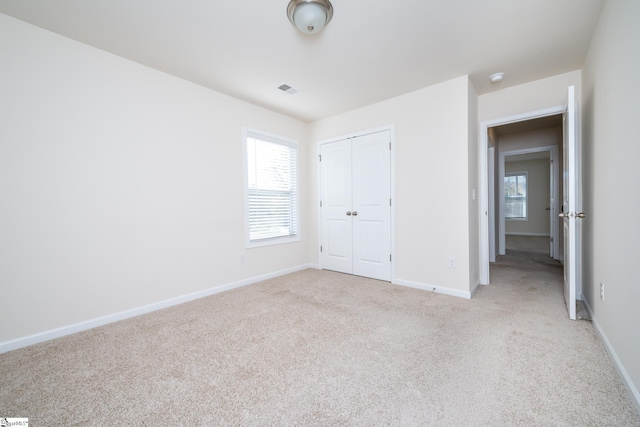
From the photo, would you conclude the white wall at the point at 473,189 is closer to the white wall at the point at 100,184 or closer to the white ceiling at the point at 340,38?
the white ceiling at the point at 340,38

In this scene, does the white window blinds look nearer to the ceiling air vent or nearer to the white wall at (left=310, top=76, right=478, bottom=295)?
the ceiling air vent

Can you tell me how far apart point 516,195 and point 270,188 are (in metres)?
8.98

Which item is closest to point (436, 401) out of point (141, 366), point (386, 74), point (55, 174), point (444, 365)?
point (444, 365)

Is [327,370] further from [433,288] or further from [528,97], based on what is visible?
[528,97]

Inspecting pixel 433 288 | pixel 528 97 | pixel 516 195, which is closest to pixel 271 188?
pixel 433 288

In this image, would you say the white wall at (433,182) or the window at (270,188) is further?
the window at (270,188)

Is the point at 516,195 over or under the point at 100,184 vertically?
over

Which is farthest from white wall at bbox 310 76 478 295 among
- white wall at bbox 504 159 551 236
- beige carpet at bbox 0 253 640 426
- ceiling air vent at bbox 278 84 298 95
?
white wall at bbox 504 159 551 236

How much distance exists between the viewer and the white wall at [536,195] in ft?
26.9

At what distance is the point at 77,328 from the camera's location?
2236 millimetres

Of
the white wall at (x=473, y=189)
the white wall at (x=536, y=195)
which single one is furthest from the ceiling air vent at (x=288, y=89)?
the white wall at (x=536, y=195)

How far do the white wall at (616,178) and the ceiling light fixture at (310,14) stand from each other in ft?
5.69

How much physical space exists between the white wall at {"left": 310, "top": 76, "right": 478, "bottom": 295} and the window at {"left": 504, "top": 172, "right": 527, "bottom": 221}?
729 cm

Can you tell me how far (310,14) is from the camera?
1867mm
